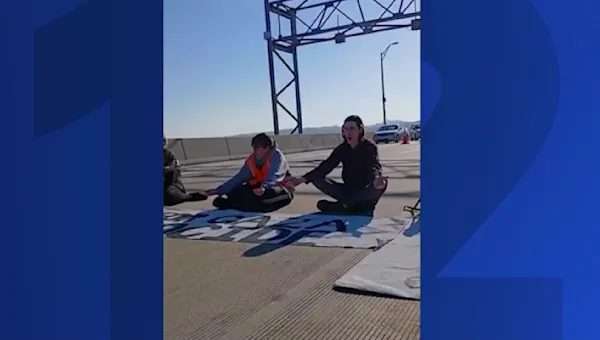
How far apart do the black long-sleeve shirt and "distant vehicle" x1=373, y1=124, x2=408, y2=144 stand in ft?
110

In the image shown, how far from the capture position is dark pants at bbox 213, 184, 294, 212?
→ 6.91m

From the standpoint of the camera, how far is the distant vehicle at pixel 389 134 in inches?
1588

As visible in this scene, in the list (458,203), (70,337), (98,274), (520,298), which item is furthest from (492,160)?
(70,337)

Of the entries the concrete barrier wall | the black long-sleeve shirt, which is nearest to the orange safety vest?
the black long-sleeve shirt

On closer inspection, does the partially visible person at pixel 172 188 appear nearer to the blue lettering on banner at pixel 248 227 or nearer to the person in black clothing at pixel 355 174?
the blue lettering on banner at pixel 248 227

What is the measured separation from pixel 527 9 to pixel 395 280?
2190 millimetres

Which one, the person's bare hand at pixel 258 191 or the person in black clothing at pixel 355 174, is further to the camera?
the person's bare hand at pixel 258 191

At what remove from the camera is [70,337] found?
2010mm

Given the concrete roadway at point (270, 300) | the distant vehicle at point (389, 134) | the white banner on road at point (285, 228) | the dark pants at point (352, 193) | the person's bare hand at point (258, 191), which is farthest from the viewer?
the distant vehicle at point (389, 134)

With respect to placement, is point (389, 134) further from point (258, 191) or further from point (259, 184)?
point (258, 191)

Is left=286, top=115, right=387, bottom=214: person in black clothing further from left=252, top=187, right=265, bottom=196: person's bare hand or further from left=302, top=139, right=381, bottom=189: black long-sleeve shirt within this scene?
left=252, top=187, right=265, bottom=196: person's bare hand

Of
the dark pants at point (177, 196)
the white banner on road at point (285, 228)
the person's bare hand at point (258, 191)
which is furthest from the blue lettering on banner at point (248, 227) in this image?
the dark pants at point (177, 196)

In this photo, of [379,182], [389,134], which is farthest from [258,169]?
[389,134]

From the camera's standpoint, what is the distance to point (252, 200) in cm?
693
